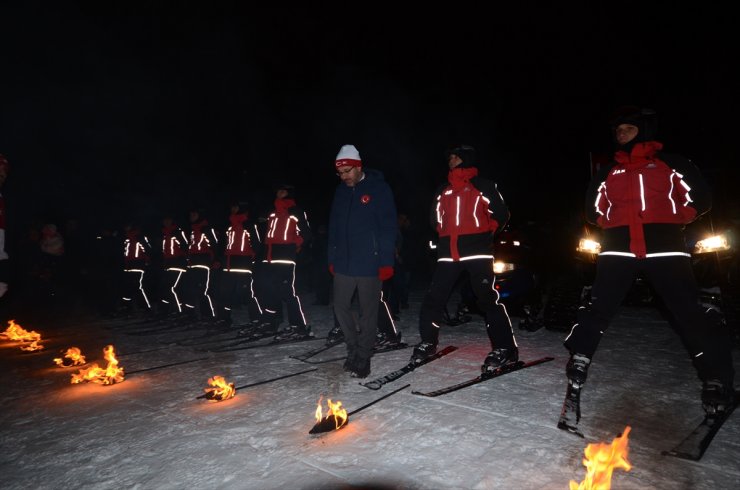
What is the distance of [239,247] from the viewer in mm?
7508

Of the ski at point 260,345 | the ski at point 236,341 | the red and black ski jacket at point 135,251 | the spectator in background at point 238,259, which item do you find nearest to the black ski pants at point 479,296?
the ski at point 260,345

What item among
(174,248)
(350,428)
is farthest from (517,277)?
(174,248)

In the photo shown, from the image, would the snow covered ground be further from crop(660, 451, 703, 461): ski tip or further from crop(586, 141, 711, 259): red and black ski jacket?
crop(586, 141, 711, 259): red and black ski jacket

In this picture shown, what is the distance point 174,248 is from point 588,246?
764 centimetres

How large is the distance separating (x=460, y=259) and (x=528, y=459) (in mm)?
2294

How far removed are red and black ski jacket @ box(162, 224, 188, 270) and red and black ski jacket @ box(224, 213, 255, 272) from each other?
1884mm

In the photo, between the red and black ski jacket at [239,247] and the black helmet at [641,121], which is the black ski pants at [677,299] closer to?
the black helmet at [641,121]

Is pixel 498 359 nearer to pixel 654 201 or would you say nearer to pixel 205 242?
pixel 654 201

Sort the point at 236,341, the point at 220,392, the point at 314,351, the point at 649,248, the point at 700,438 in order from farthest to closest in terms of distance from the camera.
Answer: the point at 236,341 < the point at 314,351 < the point at 220,392 < the point at 649,248 < the point at 700,438

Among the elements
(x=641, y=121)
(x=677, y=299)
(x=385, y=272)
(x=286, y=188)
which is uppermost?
(x=286, y=188)

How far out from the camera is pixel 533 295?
7090mm

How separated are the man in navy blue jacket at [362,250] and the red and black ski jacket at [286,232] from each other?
194cm

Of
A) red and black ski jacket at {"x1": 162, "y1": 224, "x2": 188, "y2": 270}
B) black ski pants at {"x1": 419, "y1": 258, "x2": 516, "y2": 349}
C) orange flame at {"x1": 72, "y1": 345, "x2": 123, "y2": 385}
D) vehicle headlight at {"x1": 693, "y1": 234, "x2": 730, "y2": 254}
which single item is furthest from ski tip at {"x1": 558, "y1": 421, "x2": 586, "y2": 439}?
red and black ski jacket at {"x1": 162, "y1": 224, "x2": 188, "y2": 270}

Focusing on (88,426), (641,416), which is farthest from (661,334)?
(88,426)
